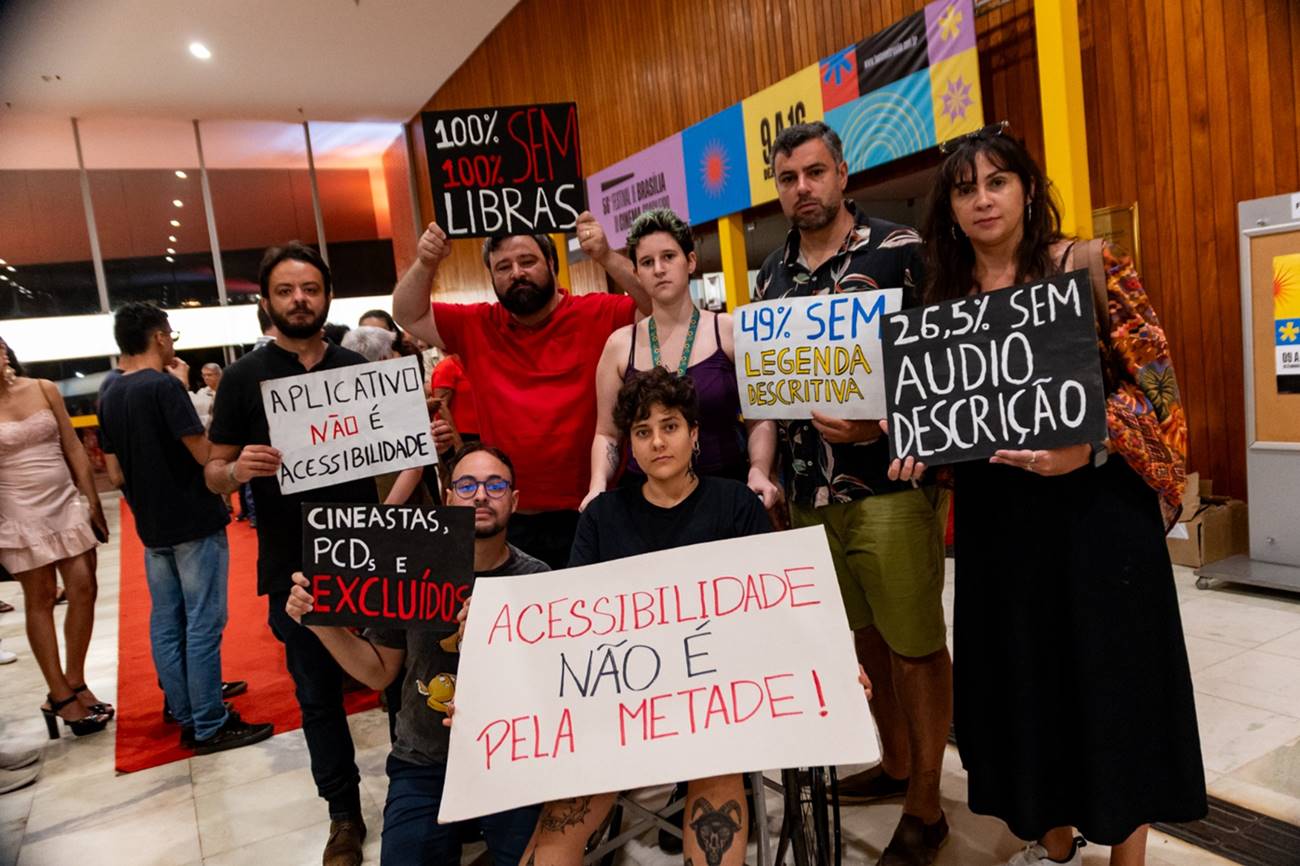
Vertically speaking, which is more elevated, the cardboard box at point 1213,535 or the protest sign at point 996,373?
the protest sign at point 996,373

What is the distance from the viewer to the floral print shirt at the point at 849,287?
1942mm

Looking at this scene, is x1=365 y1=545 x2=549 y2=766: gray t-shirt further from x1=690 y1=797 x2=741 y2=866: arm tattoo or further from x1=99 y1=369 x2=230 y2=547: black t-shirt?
x1=99 y1=369 x2=230 y2=547: black t-shirt

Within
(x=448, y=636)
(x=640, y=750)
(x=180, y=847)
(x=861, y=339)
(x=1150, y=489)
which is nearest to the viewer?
(x=640, y=750)

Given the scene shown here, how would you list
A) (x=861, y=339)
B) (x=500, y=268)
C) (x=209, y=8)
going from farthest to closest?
(x=209, y=8), (x=500, y=268), (x=861, y=339)

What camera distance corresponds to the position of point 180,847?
104 inches

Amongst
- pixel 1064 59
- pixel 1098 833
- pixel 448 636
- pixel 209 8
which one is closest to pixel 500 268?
pixel 448 636

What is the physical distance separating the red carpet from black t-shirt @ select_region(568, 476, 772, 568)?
1.96m

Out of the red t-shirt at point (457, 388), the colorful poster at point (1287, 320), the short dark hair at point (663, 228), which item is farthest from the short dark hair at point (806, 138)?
the colorful poster at point (1287, 320)

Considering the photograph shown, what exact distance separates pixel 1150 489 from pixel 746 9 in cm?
591

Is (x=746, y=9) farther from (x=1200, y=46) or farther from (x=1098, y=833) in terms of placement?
(x=1098, y=833)

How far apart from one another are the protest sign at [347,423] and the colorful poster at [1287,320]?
3741 mm

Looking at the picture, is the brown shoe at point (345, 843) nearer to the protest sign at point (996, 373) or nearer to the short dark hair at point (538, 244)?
the short dark hair at point (538, 244)

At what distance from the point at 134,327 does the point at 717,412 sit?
2.48m

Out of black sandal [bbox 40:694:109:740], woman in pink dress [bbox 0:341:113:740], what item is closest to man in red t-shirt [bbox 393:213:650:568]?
woman in pink dress [bbox 0:341:113:740]
